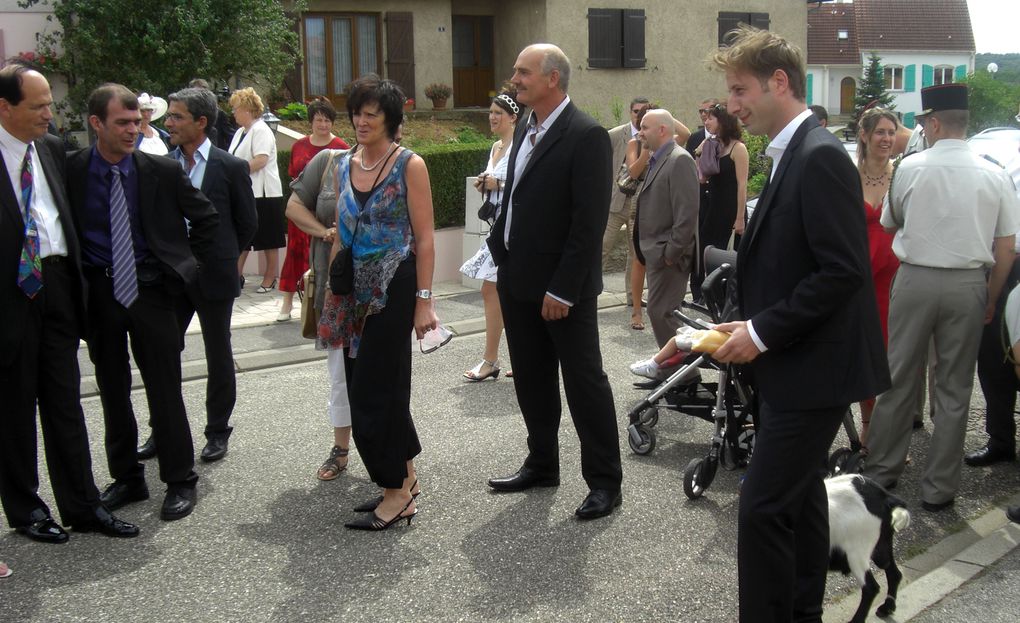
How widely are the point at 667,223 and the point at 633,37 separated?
60.6ft

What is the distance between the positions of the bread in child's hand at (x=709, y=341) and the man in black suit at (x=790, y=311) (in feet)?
0.13

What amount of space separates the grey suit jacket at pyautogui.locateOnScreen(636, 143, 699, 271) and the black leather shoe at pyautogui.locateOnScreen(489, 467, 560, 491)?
2349 millimetres

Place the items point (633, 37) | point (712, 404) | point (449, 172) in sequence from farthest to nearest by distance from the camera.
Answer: point (633, 37), point (449, 172), point (712, 404)

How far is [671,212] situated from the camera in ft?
24.1

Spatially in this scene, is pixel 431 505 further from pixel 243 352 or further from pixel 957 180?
pixel 243 352

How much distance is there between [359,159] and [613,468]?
195 cm

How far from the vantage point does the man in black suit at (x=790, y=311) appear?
10.5 ft

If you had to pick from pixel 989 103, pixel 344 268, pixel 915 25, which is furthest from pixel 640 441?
pixel 915 25

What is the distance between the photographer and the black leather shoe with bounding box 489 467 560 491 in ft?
17.6

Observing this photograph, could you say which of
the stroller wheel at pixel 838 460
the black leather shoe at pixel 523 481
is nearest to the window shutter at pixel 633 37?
the stroller wheel at pixel 838 460

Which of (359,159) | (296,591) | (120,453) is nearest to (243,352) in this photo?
(120,453)

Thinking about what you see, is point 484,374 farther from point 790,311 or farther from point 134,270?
point 790,311

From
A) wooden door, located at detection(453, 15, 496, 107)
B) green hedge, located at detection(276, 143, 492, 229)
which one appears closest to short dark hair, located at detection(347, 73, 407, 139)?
green hedge, located at detection(276, 143, 492, 229)

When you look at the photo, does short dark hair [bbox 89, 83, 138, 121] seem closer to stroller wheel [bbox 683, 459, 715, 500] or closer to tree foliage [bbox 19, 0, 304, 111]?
stroller wheel [bbox 683, 459, 715, 500]
